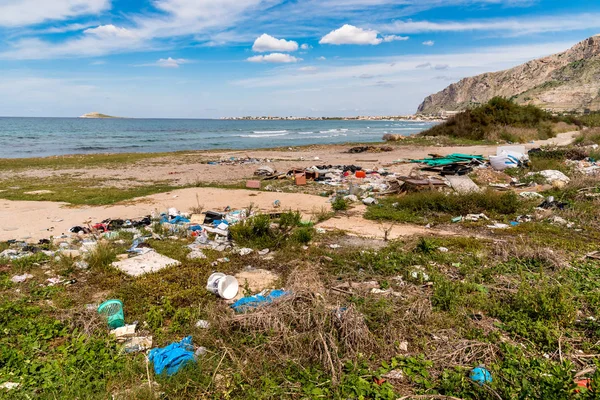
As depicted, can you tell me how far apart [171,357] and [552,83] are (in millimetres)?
91957

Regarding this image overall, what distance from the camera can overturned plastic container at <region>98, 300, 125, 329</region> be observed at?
3.46 m

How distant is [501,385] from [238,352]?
6.45 feet

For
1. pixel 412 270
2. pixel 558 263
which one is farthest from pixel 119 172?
pixel 558 263

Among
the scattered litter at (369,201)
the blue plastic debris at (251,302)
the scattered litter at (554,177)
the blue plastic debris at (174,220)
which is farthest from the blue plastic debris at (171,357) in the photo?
the scattered litter at (554,177)

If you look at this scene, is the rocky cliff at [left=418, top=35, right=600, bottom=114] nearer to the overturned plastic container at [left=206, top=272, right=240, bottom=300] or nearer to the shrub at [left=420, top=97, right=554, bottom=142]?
the shrub at [left=420, top=97, right=554, bottom=142]

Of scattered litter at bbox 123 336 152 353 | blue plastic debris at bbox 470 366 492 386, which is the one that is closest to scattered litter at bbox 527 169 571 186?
blue plastic debris at bbox 470 366 492 386

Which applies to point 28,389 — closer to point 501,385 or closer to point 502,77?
point 501,385

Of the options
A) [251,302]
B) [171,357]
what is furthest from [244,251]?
[171,357]

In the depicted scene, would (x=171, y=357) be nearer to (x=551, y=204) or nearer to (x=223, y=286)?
(x=223, y=286)

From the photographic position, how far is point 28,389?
8.45 feet

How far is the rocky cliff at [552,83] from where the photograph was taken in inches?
2511

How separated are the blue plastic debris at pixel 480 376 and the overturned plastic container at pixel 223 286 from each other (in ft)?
8.14

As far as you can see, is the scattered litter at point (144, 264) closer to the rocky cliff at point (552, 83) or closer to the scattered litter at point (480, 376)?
the scattered litter at point (480, 376)

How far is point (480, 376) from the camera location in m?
2.70
